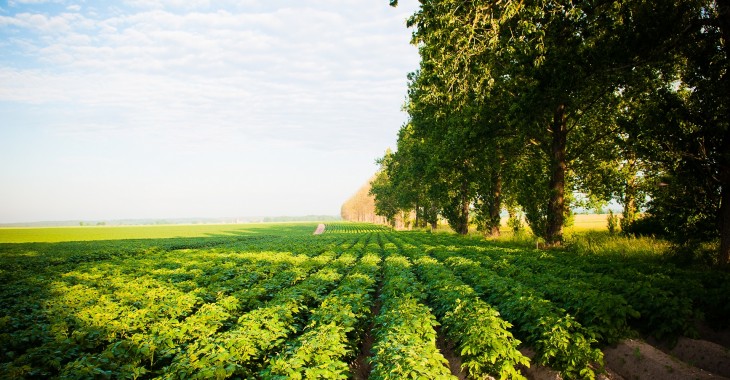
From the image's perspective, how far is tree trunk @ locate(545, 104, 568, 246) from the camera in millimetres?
20062

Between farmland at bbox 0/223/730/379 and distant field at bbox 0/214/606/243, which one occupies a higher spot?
Result: farmland at bbox 0/223/730/379

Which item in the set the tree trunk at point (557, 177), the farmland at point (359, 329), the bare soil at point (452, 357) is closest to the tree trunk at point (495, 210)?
the tree trunk at point (557, 177)

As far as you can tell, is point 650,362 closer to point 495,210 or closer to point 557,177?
point 557,177

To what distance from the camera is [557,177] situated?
20234mm

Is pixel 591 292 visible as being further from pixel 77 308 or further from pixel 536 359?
pixel 77 308

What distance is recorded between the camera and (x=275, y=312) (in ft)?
27.0

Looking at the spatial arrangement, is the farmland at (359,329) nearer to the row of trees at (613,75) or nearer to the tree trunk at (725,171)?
the tree trunk at (725,171)

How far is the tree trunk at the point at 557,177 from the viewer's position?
20.1 metres

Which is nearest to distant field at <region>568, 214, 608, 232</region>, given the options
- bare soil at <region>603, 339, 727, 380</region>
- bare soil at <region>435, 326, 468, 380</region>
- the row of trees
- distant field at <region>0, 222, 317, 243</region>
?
the row of trees

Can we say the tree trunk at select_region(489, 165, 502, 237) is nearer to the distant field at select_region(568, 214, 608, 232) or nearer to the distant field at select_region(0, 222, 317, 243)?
the distant field at select_region(568, 214, 608, 232)

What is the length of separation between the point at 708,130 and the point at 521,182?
13.0 metres

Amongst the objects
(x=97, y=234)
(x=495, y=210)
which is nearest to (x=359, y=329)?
(x=495, y=210)

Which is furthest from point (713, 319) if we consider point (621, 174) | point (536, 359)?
point (621, 174)

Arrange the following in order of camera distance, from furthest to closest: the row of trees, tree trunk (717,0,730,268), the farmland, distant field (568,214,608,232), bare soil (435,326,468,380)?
distant field (568,214,608,232), the row of trees, tree trunk (717,0,730,268), bare soil (435,326,468,380), the farmland
